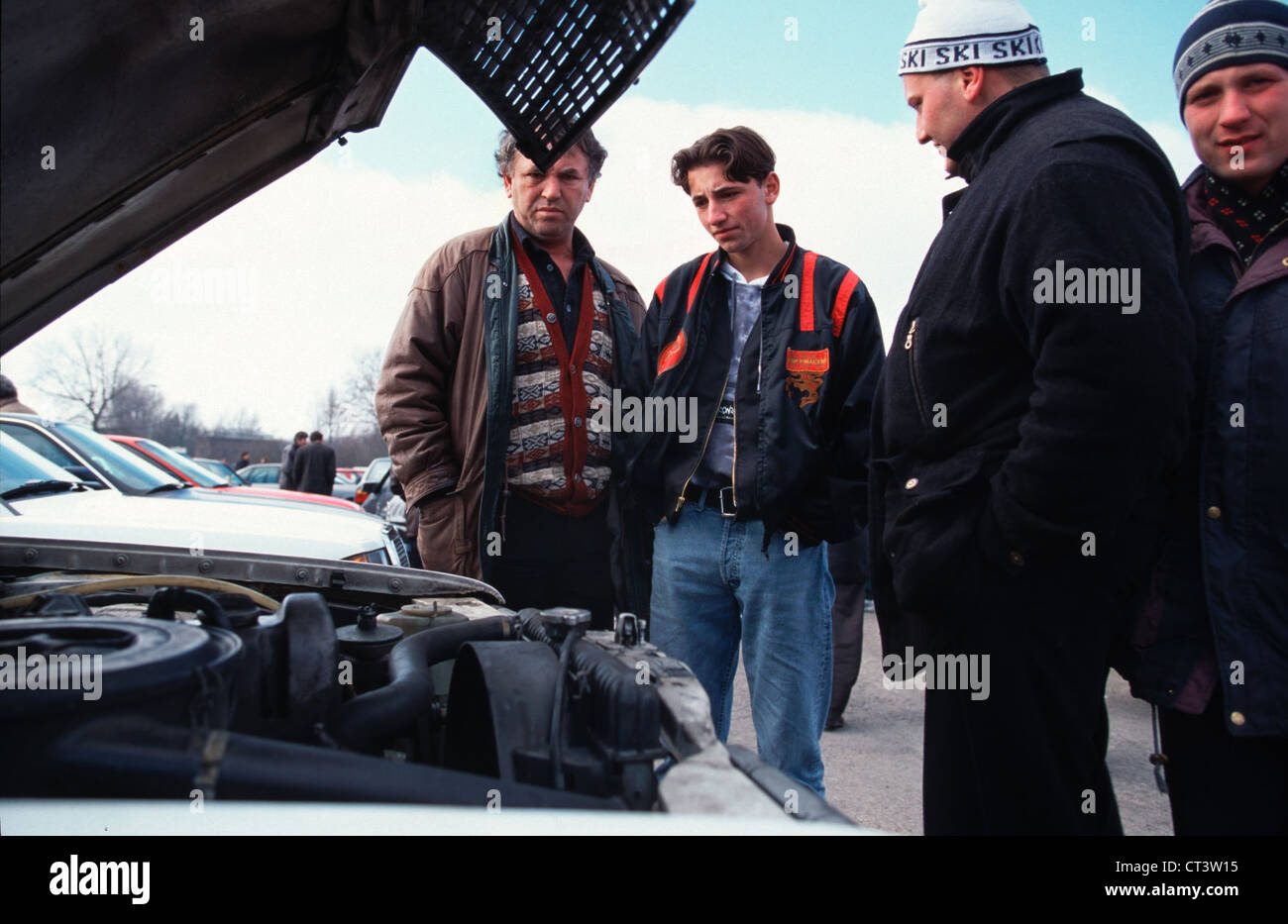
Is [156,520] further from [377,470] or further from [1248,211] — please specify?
[377,470]

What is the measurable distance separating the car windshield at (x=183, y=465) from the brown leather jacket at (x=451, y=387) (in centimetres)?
466

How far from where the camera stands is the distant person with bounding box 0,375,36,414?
5.50 meters

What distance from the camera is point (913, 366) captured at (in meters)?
1.81

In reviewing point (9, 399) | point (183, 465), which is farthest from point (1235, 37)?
point (183, 465)

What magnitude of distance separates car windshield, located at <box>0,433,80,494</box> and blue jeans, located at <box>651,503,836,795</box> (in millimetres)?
3215

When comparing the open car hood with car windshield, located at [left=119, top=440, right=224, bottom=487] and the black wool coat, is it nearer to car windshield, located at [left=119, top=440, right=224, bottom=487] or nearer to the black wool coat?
the black wool coat

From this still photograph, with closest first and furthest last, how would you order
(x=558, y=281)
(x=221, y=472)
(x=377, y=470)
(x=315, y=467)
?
(x=558, y=281)
(x=315, y=467)
(x=377, y=470)
(x=221, y=472)

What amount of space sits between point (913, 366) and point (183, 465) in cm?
725

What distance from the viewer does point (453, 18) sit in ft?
5.08

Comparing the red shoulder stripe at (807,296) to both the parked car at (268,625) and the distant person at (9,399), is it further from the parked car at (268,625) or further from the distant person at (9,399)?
the distant person at (9,399)

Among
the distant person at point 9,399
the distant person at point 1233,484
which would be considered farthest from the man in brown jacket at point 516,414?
the distant person at point 9,399

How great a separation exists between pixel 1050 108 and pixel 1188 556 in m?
1.01
